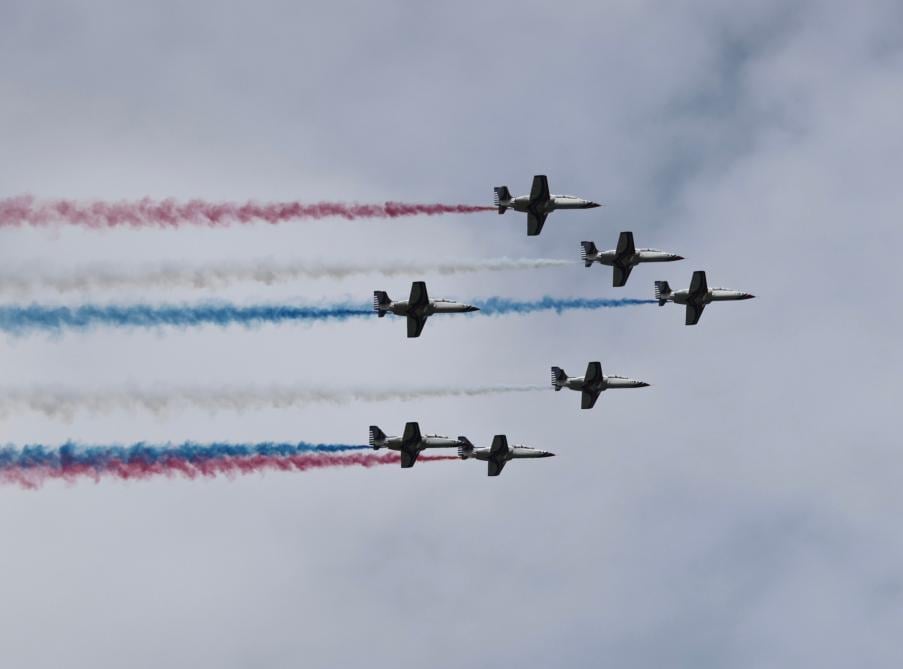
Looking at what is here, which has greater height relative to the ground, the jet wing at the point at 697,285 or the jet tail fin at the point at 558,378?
the jet wing at the point at 697,285

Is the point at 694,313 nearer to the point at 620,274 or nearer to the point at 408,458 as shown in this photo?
the point at 620,274

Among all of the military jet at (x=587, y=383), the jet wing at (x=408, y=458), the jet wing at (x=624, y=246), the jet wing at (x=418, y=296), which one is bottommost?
the jet wing at (x=408, y=458)

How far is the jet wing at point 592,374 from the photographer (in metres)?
121

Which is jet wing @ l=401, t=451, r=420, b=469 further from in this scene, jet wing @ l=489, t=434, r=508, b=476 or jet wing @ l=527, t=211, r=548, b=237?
jet wing @ l=527, t=211, r=548, b=237

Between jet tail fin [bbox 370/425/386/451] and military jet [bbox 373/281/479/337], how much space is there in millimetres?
6028

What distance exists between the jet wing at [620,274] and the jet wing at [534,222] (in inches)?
297

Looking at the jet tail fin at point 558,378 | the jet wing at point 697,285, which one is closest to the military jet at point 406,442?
the jet tail fin at point 558,378

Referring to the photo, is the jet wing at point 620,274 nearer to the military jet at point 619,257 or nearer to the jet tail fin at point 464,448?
the military jet at point 619,257

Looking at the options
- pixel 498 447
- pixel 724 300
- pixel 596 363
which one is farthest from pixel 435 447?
pixel 724 300

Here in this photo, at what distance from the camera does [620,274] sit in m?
122

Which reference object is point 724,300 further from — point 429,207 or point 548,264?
point 429,207

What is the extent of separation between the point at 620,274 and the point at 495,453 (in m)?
15.1

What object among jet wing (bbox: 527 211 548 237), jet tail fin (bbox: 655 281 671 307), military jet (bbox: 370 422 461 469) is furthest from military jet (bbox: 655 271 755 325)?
military jet (bbox: 370 422 461 469)

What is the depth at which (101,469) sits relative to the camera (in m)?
93.2
